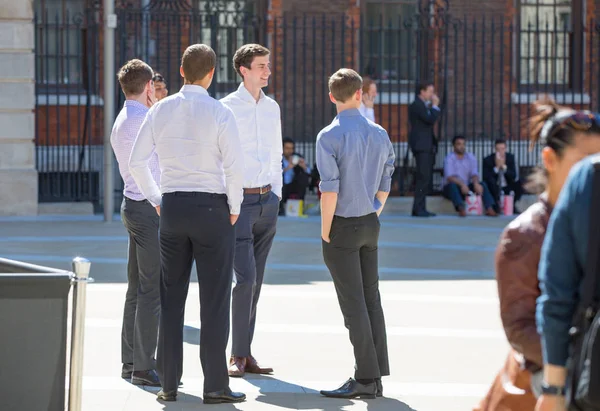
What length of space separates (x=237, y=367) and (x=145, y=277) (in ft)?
2.66

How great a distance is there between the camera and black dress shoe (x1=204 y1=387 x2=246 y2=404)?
638 centimetres

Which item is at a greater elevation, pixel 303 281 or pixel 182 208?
pixel 182 208

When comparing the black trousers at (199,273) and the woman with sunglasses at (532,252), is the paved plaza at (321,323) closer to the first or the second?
the black trousers at (199,273)

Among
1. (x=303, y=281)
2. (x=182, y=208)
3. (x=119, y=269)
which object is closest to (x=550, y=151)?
(x=182, y=208)

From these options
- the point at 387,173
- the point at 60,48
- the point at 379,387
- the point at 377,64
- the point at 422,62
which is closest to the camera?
the point at 379,387

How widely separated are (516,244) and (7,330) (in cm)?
224

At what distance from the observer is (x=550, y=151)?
3459 millimetres

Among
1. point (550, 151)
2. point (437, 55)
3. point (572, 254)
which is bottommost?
point (572, 254)

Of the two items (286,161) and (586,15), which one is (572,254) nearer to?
(286,161)

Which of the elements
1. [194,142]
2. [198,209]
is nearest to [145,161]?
[194,142]

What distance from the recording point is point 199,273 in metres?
6.29

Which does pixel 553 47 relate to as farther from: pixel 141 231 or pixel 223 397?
pixel 223 397

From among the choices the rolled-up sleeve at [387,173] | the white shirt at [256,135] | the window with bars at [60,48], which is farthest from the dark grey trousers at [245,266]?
the window with bars at [60,48]

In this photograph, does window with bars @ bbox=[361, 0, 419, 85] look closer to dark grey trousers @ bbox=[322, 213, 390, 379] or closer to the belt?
the belt
